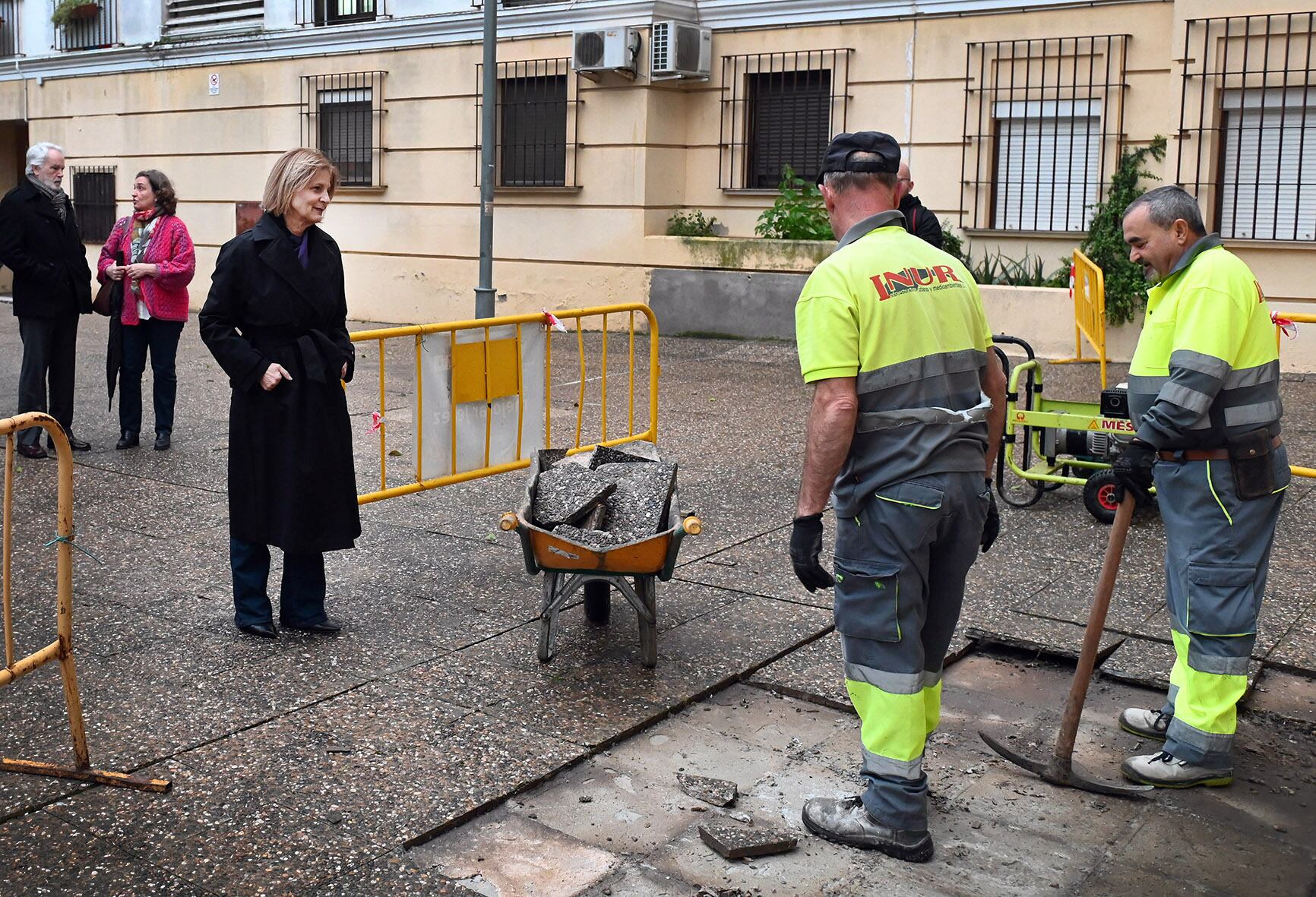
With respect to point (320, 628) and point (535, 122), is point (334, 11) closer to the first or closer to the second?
point (535, 122)

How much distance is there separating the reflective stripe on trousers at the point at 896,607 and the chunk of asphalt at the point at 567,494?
169 centimetres

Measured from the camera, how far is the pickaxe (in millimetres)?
4297

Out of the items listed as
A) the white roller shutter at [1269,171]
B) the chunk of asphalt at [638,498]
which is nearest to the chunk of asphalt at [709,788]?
the chunk of asphalt at [638,498]

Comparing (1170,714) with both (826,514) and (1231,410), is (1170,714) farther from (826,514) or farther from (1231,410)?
(826,514)

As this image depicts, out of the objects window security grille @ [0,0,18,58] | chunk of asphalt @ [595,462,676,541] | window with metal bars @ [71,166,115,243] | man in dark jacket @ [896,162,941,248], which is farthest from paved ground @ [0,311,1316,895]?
window security grille @ [0,0,18,58]

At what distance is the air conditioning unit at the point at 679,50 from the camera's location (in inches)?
612

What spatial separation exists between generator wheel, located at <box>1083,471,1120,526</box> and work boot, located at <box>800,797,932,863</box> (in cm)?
401

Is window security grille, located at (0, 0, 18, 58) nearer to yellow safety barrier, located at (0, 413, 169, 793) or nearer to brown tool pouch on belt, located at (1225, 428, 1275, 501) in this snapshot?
yellow safety barrier, located at (0, 413, 169, 793)

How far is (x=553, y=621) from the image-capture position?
5.25 m

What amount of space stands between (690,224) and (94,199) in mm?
11127

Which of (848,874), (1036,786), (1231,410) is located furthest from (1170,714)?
(848,874)

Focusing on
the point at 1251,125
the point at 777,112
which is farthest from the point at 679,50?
the point at 1251,125

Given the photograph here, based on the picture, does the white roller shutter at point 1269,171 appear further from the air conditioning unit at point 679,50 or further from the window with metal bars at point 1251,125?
the air conditioning unit at point 679,50

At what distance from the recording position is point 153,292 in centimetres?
916
